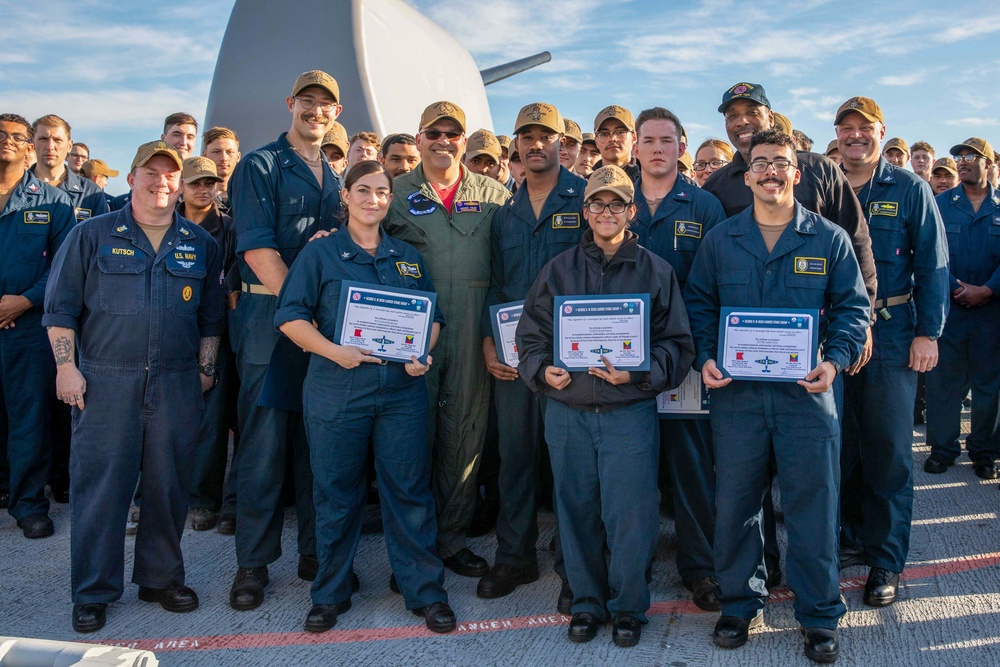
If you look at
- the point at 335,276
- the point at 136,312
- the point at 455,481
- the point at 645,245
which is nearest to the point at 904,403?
the point at 645,245

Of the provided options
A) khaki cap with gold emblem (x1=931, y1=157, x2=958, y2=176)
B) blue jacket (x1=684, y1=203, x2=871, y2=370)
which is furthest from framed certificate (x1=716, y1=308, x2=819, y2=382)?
khaki cap with gold emblem (x1=931, y1=157, x2=958, y2=176)

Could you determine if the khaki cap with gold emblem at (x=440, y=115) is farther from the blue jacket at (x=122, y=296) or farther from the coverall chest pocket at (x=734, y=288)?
the coverall chest pocket at (x=734, y=288)

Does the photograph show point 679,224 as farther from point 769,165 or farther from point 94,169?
point 94,169

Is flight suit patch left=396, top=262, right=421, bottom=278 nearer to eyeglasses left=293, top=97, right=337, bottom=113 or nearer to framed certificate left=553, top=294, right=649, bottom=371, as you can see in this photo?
framed certificate left=553, top=294, right=649, bottom=371

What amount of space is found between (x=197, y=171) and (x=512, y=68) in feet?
58.4

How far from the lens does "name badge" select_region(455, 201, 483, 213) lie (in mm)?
4086

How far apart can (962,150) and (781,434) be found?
478 centimetres

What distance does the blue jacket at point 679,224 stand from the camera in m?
3.77

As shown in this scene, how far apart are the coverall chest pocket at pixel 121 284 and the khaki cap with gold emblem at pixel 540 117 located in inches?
78.1

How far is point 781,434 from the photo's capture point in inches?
126

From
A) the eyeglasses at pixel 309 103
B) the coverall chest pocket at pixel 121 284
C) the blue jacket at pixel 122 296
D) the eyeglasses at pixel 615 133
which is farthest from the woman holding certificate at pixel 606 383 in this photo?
the eyeglasses at pixel 615 133

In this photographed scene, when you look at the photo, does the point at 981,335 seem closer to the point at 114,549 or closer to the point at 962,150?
the point at 962,150

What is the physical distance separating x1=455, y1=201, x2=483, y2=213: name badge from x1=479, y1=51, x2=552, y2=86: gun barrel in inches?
698

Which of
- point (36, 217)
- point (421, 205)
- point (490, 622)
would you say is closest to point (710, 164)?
point (421, 205)
